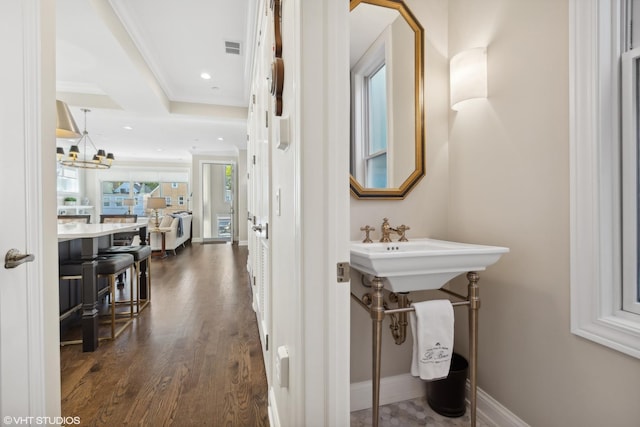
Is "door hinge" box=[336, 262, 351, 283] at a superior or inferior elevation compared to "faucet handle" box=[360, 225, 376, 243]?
inferior

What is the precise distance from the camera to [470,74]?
1526mm

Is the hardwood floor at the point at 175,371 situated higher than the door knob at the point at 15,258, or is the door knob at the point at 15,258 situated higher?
the door knob at the point at 15,258

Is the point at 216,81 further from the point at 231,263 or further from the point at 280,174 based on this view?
the point at 280,174

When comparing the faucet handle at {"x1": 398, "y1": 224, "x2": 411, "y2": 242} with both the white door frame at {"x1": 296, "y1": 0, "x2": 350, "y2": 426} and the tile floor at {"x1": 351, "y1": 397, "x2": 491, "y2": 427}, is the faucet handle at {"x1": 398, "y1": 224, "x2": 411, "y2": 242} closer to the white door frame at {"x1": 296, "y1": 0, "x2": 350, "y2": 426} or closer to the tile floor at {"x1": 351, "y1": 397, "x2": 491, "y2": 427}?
the white door frame at {"x1": 296, "y1": 0, "x2": 350, "y2": 426}

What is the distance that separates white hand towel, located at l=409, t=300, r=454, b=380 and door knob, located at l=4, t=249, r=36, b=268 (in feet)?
4.51

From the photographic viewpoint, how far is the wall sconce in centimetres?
151

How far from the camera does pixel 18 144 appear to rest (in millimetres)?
953

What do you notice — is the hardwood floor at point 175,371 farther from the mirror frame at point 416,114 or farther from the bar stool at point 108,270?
the mirror frame at point 416,114

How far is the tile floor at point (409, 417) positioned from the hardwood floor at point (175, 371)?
50 cm

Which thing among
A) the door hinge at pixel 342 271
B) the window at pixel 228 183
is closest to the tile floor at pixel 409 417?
the door hinge at pixel 342 271

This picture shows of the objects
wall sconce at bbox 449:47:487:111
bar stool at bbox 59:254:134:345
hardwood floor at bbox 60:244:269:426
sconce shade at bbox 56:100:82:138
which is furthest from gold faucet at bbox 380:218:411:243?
sconce shade at bbox 56:100:82:138

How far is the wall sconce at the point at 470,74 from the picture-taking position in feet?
4.97

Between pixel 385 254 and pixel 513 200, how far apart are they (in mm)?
743

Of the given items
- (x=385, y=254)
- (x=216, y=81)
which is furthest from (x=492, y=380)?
→ (x=216, y=81)
